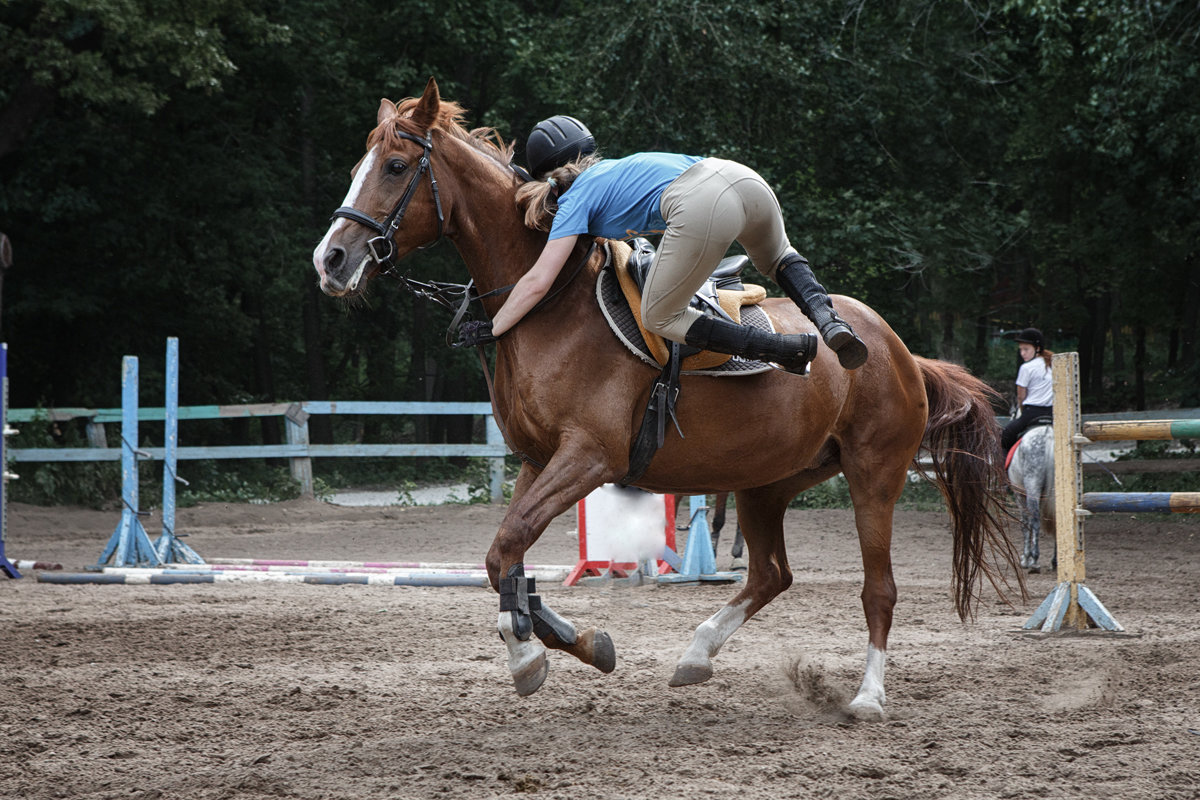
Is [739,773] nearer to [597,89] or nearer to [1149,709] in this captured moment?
[1149,709]

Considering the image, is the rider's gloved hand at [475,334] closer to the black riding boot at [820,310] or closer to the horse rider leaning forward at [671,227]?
the horse rider leaning forward at [671,227]

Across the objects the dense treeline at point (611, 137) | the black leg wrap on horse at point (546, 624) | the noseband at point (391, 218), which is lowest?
the black leg wrap on horse at point (546, 624)

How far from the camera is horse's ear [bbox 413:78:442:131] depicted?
4.23 meters

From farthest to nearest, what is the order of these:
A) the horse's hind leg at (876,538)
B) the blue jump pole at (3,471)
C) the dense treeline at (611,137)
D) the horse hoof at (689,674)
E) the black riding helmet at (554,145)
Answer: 1. the dense treeline at (611,137)
2. the blue jump pole at (3,471)
3. the horse's hind leg at (876,538)
4. the horse hoof at (689,674)
5. the black riding helmet at (554,145)

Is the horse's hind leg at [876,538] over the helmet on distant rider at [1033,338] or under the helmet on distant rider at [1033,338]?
under

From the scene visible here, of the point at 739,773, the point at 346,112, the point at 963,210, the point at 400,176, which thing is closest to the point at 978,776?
the point at 739,773

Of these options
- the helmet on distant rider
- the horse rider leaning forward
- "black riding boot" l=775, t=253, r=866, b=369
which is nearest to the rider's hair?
the horse rider leaning forward

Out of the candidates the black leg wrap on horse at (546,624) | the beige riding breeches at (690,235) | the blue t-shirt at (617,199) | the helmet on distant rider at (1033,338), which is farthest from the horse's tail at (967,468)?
the helmet on distant rider at (1033,338)

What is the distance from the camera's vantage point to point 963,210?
19359mm

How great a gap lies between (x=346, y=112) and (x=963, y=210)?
1208cm

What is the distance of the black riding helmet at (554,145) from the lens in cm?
438

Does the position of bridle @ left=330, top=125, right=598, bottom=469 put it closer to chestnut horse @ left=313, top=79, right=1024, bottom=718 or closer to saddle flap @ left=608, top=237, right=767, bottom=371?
chestnut horse @ left=313, top=79, right=1024, bottom=718

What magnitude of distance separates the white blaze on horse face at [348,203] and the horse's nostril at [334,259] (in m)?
0.02

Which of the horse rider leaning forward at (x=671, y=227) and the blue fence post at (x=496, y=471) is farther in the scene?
the blue fence post at (x=496, y=471)
